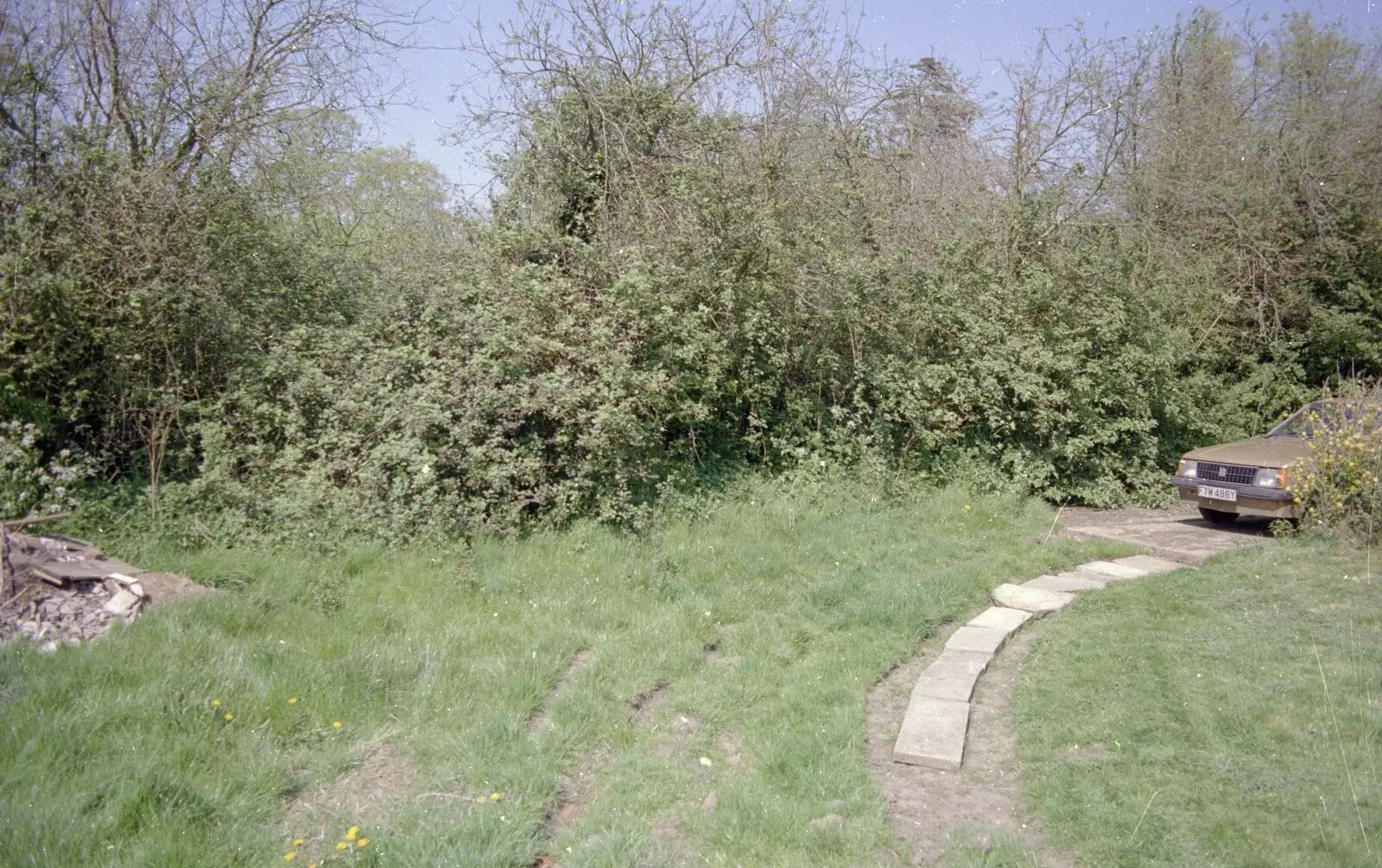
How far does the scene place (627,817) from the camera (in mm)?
3994

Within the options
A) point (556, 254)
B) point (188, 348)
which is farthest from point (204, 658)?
point (556, 254)

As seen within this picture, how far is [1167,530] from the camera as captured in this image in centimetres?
1038

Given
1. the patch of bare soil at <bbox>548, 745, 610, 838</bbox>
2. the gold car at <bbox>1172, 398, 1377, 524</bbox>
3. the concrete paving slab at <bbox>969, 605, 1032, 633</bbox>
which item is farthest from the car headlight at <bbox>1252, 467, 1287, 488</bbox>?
the patch of bare soil at <bbox>548, 745, 610, 838</bbox>

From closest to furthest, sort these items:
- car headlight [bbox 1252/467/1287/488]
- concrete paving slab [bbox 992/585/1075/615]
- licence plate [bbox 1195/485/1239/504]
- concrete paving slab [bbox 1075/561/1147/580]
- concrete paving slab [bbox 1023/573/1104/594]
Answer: concrete paving slab [bbox 992/585/1075/615], concrete paving slab [bbox 1023/573/1104/594], concrete paving slab [bbox 1075/561/1147/580], car headlight [bbox 1252/467/1287/488], licence plate [bbox 1195/485/1239/504]

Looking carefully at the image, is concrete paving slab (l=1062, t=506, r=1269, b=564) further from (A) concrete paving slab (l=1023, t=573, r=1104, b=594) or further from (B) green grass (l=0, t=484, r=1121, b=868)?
(B) green grass (l=0, t=484, r=1121, b=868)

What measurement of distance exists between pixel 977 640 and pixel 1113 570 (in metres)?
2.88

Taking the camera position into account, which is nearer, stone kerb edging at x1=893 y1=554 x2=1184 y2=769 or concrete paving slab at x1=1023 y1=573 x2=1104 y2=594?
stone kerb edging at x1=893 y1=554 x2=1184 y2=769

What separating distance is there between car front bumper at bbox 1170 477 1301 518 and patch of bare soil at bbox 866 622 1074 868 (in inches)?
220

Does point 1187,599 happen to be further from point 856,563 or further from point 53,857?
point 53,857

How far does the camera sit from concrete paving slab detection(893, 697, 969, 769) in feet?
15.1

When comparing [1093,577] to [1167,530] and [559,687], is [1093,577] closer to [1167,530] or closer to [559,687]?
[1167,530]

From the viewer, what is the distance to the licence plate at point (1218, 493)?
9992 millimetres

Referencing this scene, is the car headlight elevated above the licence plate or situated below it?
above

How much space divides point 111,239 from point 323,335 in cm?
193
